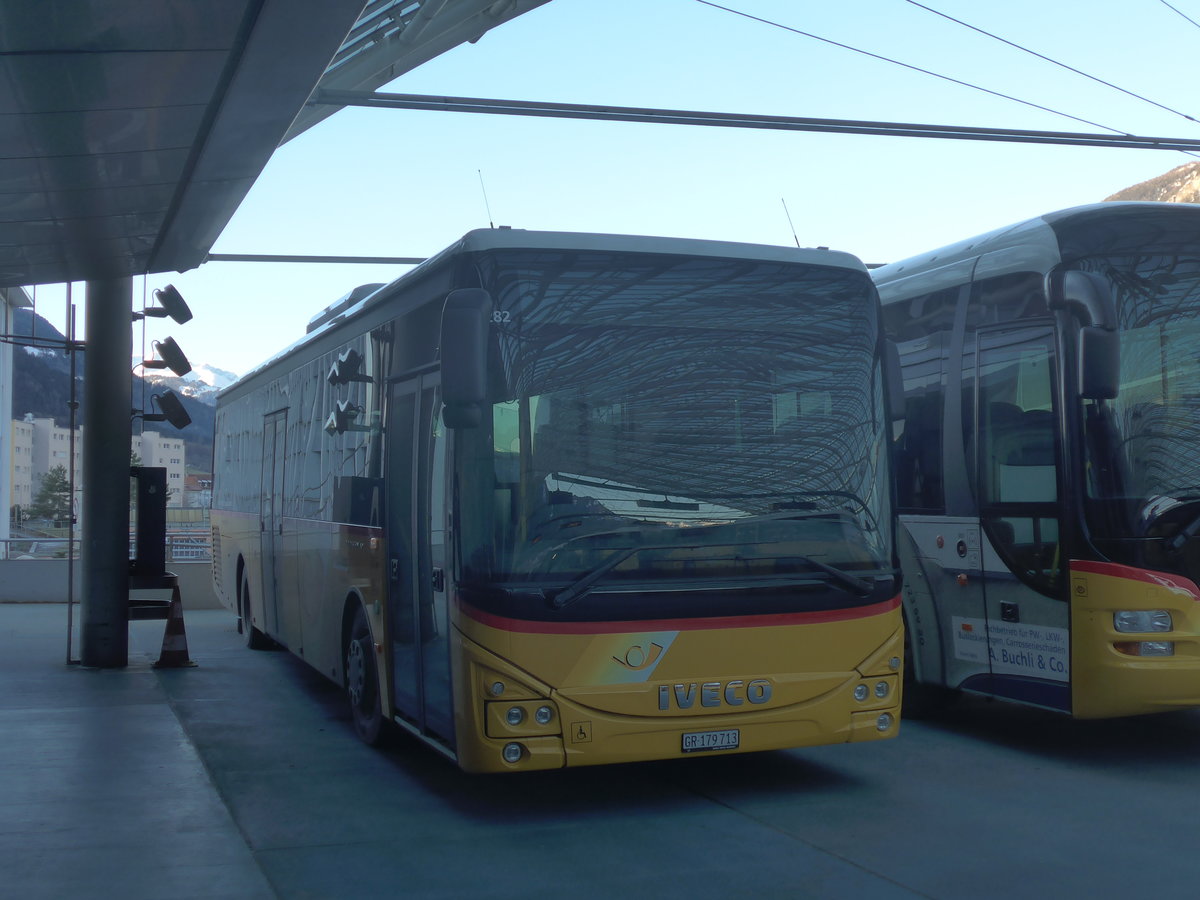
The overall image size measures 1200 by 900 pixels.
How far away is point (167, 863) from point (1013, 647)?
538 centimetres

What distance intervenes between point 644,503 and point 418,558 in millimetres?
1615

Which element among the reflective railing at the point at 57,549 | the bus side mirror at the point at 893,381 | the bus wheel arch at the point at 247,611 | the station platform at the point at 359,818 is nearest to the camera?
the station platform at the point at 359,818

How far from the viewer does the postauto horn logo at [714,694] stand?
6887mm

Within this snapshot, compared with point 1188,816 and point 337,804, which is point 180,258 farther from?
point 1188,816

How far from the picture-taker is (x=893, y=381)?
767 centimetres

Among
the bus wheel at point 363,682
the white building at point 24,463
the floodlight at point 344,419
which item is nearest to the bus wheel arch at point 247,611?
the floodlight at point 344,419

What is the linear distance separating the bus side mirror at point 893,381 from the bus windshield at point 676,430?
14cm

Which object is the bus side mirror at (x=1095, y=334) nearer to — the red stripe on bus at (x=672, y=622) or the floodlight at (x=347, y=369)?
the red stripe on bus at (x=672, y=622)

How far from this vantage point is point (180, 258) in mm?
11867

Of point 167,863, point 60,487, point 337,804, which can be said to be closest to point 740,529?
point 337,804

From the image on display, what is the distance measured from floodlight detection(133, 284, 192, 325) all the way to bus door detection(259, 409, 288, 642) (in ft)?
5.23

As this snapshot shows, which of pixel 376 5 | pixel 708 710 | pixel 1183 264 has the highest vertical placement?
pixel 376 5

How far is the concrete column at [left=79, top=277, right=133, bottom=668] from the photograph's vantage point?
13.8 metres

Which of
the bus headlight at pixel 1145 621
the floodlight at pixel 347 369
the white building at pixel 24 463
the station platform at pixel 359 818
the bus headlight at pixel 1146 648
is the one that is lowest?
the station platform at pixel 359 818
